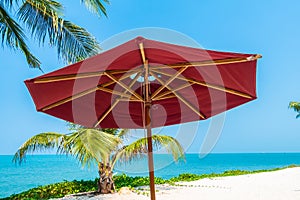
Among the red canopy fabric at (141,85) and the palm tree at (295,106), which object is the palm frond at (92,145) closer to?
the red canopy fabric at (141,85)

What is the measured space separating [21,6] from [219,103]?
17.6 ft

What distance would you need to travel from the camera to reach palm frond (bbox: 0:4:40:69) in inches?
258

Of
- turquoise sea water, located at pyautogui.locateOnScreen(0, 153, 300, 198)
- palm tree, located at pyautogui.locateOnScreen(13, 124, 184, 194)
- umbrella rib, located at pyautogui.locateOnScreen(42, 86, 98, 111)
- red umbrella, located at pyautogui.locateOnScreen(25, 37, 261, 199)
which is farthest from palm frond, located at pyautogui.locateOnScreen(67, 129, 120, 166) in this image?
umbrella rib, located at pyautogui.locateOnScreen(42, 86, 98, 111)

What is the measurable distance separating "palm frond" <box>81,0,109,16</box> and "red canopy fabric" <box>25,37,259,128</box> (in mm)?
3660

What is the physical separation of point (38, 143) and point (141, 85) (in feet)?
19.4

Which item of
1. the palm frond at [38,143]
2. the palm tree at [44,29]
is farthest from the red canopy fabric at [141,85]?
the palm frond at [38,143]

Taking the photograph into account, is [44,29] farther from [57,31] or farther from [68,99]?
[68,99]

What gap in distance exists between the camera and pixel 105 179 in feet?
28.8

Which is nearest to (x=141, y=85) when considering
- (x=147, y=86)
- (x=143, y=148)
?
(x=147, y=86)

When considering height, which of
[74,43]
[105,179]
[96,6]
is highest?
[96,6]

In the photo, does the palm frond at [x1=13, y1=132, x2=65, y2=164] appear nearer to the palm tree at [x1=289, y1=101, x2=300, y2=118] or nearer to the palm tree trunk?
the palm tree trunk

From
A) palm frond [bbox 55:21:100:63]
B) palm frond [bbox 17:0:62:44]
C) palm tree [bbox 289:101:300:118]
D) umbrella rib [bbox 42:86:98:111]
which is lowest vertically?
umbrella rib [bbox 42:86:98:111]

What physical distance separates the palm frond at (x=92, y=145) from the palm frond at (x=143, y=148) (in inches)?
29.3

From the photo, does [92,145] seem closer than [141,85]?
No
